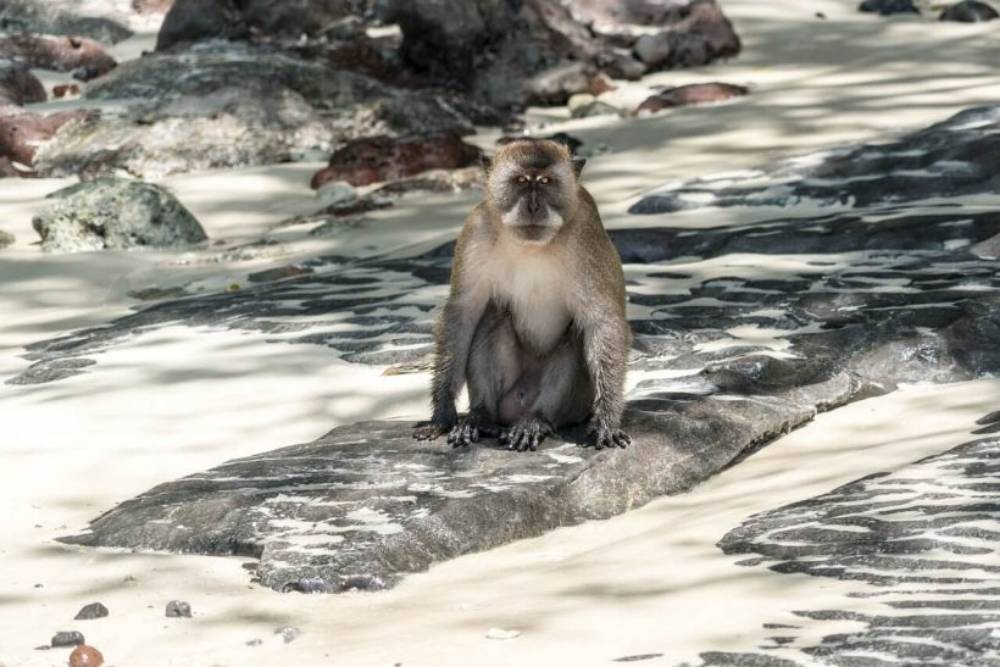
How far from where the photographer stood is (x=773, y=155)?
13688mm

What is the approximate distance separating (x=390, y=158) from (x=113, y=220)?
2.57 m

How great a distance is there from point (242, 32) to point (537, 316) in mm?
12488

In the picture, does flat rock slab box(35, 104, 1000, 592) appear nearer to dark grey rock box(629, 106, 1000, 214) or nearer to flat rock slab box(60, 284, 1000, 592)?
flat rock slab box(60, 284, 1000, 592)

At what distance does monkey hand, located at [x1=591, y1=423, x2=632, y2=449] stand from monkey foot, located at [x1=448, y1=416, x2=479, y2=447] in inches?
18.6

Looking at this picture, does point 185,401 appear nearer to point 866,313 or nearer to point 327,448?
point 327,448

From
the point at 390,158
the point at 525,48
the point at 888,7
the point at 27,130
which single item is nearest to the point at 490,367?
the point at 390,158

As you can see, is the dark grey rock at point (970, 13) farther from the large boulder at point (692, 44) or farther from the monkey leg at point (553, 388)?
the monkey leg at point (553, 388)

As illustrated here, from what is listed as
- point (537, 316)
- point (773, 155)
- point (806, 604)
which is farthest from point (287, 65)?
point (806, 604)

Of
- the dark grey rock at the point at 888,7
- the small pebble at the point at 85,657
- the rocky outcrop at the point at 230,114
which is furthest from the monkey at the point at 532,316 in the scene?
the dark grey rock at the point at 888,7

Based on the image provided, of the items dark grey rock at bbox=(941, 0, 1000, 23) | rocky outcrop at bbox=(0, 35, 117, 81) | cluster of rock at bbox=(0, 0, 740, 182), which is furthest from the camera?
rocky outcrop at bbox=(0, 35, 117, 81)

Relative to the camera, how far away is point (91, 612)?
516 cm

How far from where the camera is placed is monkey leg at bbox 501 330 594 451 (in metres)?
6.80

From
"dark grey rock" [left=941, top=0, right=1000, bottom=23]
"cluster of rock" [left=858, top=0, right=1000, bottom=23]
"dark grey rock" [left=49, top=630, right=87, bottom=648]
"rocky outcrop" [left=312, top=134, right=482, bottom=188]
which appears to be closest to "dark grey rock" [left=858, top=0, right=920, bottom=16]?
"cluster of rock" [left=858, top=0, right=1000, bottom=23]

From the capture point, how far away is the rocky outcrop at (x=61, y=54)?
1819 centimetres
